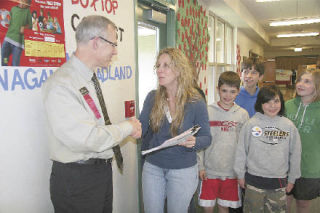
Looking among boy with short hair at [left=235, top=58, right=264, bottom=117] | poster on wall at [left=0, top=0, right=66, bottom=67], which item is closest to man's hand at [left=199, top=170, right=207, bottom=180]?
boy with short hair at [left=235, top=58, right=264, bottom=117]

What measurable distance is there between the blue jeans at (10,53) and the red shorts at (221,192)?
62.5 inches

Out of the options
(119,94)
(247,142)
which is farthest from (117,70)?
(247,142)

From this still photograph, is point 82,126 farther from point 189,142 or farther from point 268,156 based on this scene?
point 268,156

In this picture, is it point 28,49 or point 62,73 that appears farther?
point 28,49

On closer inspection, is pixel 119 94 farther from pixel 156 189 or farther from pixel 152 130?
pixel 156 189

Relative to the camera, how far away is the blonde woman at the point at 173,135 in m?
1.64

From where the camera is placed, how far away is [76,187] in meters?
1.28

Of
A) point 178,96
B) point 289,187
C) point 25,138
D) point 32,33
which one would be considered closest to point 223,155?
point 289,187

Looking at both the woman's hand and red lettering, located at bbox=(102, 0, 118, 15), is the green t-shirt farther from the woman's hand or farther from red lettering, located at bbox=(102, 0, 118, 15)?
red lettering, located at bbox=(102, 0, 118, 15)

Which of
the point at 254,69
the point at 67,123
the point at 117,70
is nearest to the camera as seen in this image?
the point at 67,123

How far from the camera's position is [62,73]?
122cm

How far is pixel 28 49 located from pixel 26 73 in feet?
0.40

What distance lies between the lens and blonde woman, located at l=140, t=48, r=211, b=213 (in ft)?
5.37

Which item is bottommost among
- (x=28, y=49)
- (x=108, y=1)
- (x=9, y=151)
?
(x=9, y=151)
